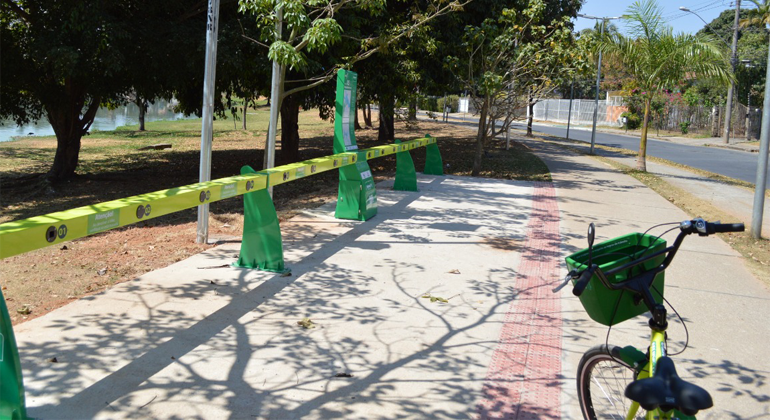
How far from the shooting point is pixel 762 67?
42.9 m

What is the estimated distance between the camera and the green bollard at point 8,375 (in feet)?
10.2

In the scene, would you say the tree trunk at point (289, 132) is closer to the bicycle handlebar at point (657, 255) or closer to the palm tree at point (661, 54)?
the palm tree at point (661, 54)

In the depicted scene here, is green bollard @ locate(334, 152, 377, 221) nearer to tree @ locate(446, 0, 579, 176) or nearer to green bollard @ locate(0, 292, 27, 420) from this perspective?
tree @ locate(446, 0, 579, 176)

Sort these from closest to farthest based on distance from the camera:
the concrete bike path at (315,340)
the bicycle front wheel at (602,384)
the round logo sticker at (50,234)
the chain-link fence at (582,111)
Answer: the bicycle front wheel at (602,384) → the round logo sticker at (50,234) → the concrete bike path at (315,340) → the chain-link fence at (582,111)

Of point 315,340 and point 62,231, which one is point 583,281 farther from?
point 62,231

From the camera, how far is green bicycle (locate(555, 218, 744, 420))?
2.41 metres

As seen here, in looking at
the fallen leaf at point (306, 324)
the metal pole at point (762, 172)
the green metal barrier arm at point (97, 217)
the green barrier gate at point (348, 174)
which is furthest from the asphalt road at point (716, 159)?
the green metal barrier arm at point (97, 217)

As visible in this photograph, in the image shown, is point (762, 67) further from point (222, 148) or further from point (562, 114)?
point (222, 148)

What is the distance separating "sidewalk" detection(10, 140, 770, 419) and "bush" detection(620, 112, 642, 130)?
37306mm

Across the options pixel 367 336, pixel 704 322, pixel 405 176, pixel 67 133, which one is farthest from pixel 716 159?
pixel 367 336

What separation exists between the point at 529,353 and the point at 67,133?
1362cm

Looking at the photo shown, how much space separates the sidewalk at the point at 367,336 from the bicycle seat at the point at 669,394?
1.69 meters

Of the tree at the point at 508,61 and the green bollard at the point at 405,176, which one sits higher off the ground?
the tree at the point at 508,61

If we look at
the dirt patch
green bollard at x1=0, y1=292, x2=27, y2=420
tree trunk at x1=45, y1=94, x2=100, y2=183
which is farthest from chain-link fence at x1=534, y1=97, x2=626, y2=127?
green bollard at x1=0, y1=292, x2=27, y2=420
